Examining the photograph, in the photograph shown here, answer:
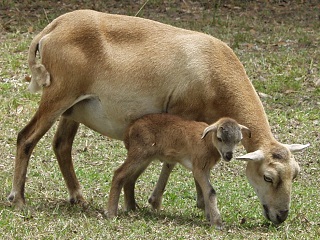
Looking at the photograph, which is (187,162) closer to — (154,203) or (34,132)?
(154,203)

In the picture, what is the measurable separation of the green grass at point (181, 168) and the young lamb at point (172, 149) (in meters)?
0.27

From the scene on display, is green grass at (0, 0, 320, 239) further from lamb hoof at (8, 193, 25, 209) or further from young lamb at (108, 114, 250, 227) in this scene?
young lamb at (108, 114, 250, 227)

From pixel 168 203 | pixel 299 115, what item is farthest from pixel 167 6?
pixel 168 203

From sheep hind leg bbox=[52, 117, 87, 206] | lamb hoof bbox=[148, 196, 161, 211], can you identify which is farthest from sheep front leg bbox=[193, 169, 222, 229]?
sheep hind leg bbox=[52, 117, 87, 206]

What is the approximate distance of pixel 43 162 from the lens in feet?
30.9

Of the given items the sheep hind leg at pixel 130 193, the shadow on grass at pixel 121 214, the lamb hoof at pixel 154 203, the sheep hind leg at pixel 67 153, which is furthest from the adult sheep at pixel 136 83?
the lamb hoof at pixel 154 203

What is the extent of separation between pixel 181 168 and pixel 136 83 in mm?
2232

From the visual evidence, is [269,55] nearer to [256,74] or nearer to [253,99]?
[256,74]

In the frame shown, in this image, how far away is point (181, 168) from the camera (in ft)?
31.7

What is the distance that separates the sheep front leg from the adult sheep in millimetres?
468

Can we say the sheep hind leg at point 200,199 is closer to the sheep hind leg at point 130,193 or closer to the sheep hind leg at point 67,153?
the sheep hind leg at point 130,193

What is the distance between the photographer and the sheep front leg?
722 cm

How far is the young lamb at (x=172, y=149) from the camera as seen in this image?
730cm

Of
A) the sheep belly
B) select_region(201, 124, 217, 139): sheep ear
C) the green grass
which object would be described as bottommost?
the green grass
